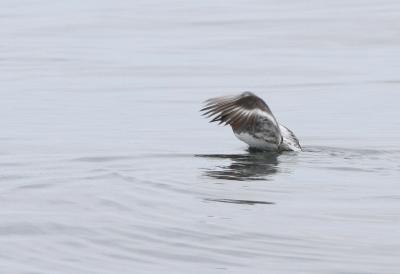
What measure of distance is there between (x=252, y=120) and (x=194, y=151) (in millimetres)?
702

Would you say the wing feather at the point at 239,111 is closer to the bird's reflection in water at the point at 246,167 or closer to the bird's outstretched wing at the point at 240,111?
the bird's outstretched wing at the point at 240,111

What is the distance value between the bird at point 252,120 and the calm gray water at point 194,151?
8.6 inches

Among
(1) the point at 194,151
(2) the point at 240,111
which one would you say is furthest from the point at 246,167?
(1) the point at 194,151

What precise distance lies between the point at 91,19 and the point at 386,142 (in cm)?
1745

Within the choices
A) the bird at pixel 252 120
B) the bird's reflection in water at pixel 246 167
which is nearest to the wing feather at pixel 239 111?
the bird at pixel 252 120

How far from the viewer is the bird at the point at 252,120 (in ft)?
44.3

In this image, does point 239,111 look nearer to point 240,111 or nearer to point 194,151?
point 240,111

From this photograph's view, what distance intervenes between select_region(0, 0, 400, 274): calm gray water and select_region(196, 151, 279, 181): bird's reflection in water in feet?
0.09

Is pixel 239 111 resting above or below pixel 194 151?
above

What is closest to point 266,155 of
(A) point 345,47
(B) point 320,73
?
(B) point 320,73

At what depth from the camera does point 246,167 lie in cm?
1260

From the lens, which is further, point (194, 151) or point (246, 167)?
point (194, 151)

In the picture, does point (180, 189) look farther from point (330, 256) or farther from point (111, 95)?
point (111, 95)

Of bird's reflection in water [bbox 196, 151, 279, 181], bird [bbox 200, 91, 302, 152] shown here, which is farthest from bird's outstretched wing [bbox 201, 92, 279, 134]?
bird's reflection in water [bbox 196, 151, 279, 181]
